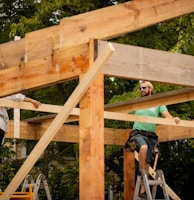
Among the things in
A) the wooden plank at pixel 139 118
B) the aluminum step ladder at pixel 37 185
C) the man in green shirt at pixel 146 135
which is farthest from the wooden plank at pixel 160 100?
the aluminum step ladder at pixel 37 185

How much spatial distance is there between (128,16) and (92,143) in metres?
1.11

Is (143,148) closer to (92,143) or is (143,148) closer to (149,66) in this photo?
(149,66)

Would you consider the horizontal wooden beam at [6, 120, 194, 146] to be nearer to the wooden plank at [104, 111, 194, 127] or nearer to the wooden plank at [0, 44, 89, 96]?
the wooden plank at [104, 111, 194, 127]

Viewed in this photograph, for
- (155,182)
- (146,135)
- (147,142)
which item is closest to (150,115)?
(146,135)

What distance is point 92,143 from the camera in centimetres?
536

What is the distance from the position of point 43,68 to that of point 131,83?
9.12m

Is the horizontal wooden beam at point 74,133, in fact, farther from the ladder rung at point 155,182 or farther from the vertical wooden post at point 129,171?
the ladder rung at point 155,182

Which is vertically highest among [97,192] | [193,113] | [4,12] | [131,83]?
[4,12]

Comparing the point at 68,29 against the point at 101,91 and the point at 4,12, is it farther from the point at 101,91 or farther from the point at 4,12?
the point at 4,12

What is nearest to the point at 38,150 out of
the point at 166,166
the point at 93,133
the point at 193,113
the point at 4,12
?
the point at 93,133

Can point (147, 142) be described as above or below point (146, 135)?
below

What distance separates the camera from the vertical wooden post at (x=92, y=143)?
5.32m

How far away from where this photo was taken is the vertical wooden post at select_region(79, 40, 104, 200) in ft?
17.4

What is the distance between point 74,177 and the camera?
14.6 metres
